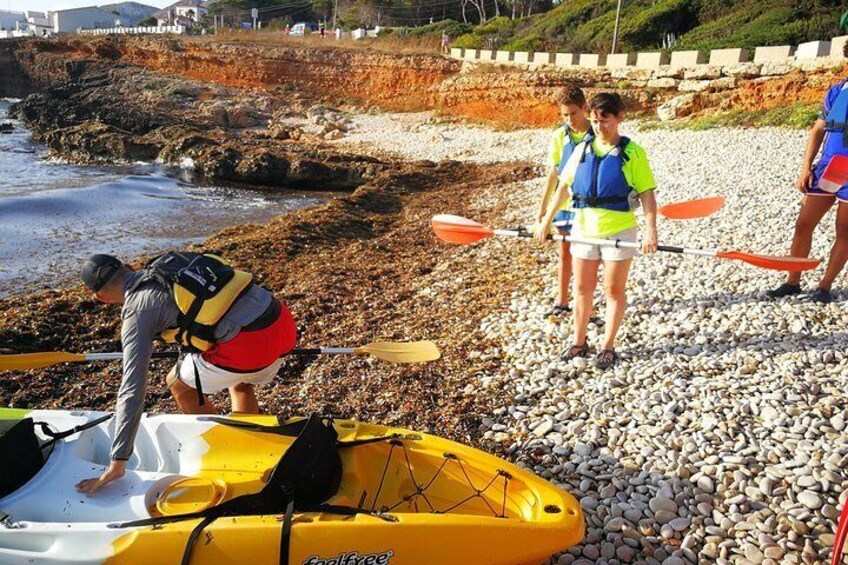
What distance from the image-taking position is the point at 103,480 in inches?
126

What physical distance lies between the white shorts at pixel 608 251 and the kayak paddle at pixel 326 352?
1.28 metres

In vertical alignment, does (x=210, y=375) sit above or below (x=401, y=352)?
above

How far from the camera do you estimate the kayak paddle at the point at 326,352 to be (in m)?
4.26

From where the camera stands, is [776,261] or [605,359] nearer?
[776,261]

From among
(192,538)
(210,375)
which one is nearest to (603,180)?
(210,375)

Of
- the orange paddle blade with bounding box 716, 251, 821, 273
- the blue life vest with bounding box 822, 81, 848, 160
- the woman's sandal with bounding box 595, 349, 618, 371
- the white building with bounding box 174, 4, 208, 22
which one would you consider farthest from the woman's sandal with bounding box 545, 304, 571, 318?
the white building with bounding box 174, 4, 208, 22

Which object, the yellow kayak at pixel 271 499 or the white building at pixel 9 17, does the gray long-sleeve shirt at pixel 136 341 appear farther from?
the white building at pixel 9 17

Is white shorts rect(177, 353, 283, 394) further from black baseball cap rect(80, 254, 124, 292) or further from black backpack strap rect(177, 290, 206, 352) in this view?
black baseball cap rect(80, 254, 124, 292)

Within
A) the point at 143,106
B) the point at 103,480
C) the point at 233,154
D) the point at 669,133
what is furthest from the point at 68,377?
the point at 143,106

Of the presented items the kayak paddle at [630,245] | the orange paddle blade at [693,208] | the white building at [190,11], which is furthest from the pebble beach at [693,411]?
the white building at [190,11]

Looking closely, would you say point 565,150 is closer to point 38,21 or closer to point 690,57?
point 690,57

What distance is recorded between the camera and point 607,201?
4.39m

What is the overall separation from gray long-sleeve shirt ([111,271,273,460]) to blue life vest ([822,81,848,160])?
488 centimetres

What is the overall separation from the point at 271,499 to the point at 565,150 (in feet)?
11.5
